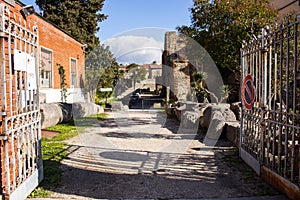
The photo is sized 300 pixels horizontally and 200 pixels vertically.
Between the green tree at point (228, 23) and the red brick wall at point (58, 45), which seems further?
the red brick wall at point (58, 45)

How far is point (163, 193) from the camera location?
3.71 m

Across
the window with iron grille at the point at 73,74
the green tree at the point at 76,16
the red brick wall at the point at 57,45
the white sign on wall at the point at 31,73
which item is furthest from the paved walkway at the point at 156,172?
the green tree at the point at 76,16

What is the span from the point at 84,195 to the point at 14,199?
885 mm

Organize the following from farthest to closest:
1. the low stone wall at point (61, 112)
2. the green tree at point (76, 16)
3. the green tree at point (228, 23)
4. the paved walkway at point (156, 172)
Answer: the green tree at point (76, 16) < the low stone wall at point (61, 112) < the green tree at point (228, 23) < the paved walkway at point (156, 172)

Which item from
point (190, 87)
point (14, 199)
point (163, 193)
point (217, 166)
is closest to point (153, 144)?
point (217, 166)

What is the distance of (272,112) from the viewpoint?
3936 mm

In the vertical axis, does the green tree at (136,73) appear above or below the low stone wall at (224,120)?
above

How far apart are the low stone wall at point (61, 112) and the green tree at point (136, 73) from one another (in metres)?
16.8

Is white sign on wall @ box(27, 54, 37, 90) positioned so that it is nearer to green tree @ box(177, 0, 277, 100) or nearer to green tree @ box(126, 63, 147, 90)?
green tree @ box(177, 0, 277, 100)

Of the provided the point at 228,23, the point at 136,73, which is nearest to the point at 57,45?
the point at 228,23

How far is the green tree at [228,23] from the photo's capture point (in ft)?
21.9

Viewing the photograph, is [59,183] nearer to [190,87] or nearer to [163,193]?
[163,193]

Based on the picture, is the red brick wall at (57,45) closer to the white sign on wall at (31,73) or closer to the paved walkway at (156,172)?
the paved walkway at (156,172)

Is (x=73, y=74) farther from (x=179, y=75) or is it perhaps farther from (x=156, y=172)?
(x=156, y=172)
